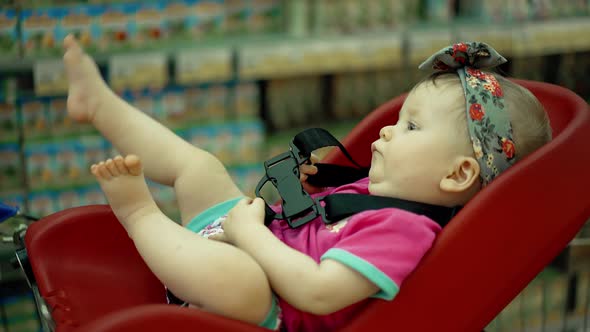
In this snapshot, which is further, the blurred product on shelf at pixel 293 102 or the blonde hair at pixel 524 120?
the blurred product on shelf at pixel 293 102

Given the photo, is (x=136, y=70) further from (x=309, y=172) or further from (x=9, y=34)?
(x=309, y=172)

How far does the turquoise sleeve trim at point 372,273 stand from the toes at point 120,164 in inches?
13.8

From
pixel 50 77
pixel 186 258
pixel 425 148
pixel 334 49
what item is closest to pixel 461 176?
pixel 425 148

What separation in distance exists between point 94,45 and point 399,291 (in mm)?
1627

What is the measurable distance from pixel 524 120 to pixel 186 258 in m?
0.61

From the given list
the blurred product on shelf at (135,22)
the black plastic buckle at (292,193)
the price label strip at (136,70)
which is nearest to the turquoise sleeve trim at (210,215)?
the black plastic buckle at (292,193)

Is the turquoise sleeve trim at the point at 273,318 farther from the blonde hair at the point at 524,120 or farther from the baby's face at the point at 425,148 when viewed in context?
the blonde hair at the point at 524,120

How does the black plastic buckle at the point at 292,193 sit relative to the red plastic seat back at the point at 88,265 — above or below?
above

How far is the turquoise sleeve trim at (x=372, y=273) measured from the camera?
38.3 inches

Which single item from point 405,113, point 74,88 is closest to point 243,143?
point 74,88

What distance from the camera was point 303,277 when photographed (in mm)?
1001

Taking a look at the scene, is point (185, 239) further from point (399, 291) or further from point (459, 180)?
point (459, 180)

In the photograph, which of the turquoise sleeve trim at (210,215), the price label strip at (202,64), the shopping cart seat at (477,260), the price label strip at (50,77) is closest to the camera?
the shopping cart seat at (477,260)

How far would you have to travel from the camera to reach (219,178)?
137cm
